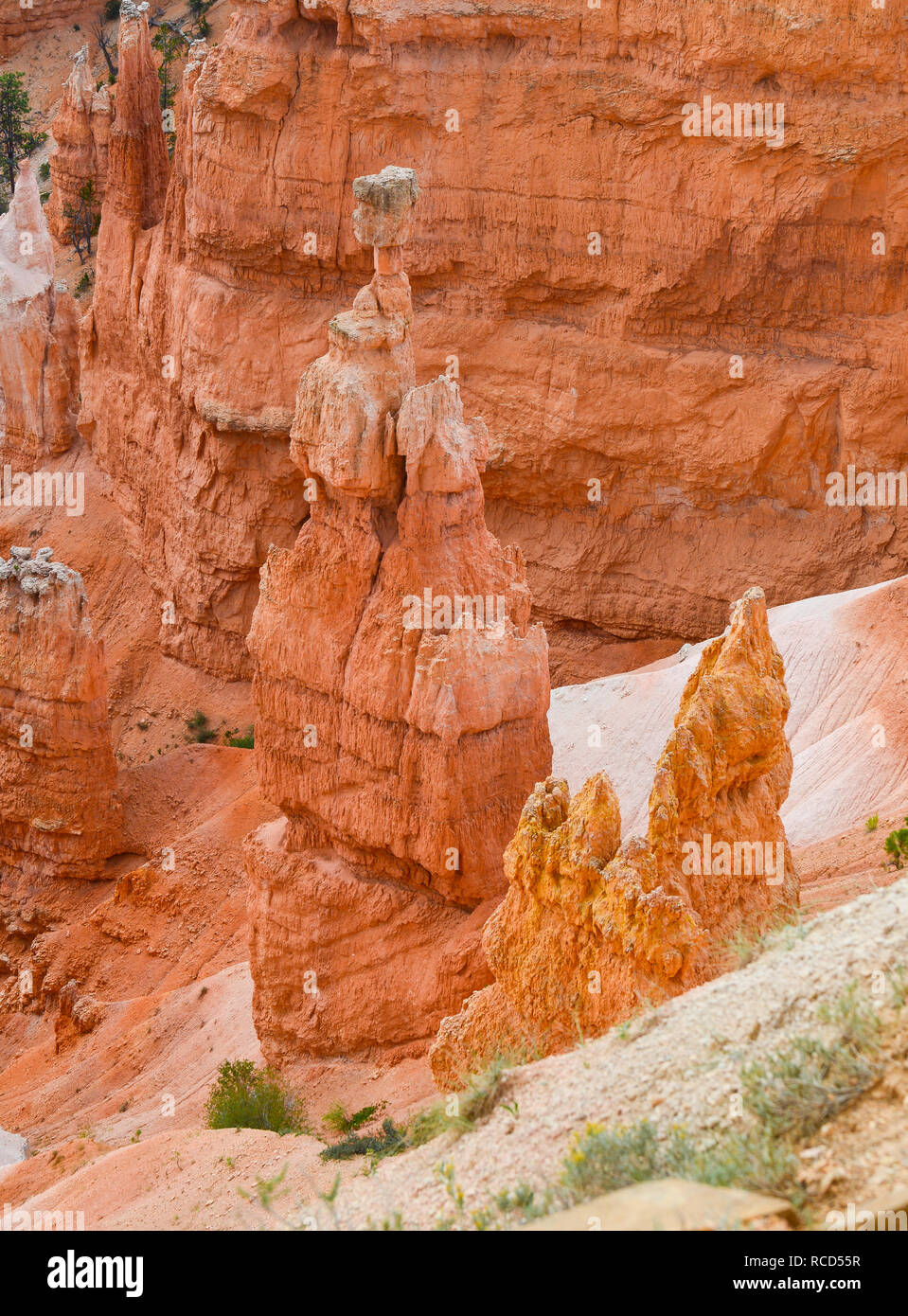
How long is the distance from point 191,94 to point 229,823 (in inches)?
587

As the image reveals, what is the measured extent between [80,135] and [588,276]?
61.5 ft

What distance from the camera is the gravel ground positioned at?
28.3 ft

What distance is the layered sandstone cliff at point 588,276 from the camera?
85.6 feet

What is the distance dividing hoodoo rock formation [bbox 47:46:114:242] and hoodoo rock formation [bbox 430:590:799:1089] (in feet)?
98.7

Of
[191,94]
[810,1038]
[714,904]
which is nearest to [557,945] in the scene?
[714,904]

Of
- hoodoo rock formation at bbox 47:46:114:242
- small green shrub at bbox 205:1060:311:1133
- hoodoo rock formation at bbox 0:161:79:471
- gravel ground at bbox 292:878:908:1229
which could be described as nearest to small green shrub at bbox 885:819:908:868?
gravel ground at bbox 292:878:908:1229

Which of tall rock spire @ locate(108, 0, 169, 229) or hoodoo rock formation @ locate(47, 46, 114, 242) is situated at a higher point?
hoodoo rock formation @ locate(47, 46, 114, 242)

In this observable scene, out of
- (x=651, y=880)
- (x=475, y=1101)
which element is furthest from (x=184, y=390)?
(x=475, y=1101)

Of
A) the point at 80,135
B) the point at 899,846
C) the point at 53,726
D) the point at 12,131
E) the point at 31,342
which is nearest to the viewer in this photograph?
the point at 899,846

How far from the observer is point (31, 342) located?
35438 mm

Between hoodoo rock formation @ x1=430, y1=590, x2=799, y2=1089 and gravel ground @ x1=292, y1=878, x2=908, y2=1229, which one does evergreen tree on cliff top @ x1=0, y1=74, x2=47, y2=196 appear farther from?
gravel ground @ x1=292, y1=878, x2=908, y2=1229

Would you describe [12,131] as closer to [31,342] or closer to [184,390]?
[31,342]

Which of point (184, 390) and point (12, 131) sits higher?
point (12, 131)

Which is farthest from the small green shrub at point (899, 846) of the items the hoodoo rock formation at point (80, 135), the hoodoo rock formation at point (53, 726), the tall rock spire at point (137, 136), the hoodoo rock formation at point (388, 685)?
the hoodoo rock formation at point (80, 135)
